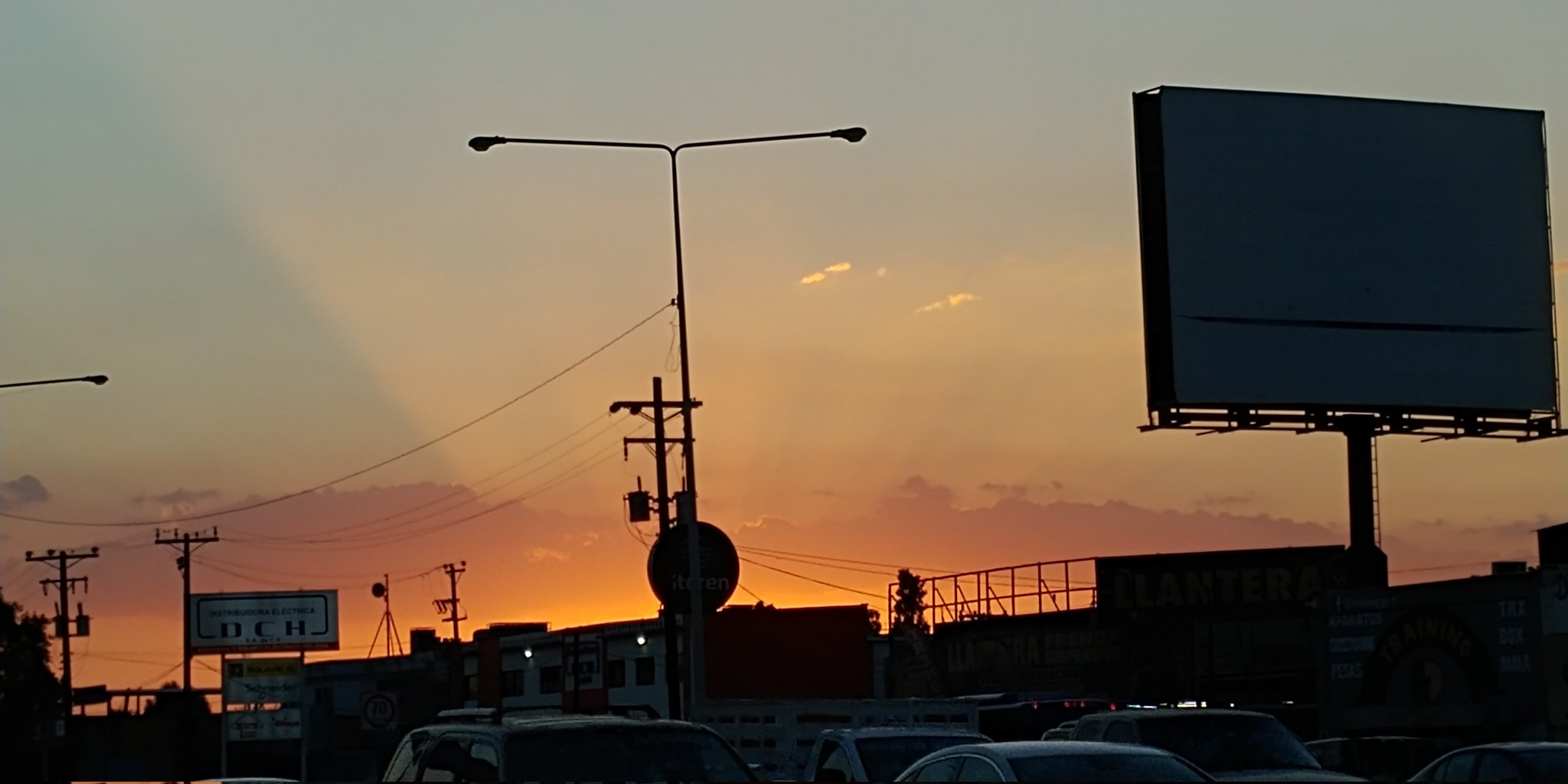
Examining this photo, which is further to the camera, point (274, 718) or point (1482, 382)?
point (1482, 382)

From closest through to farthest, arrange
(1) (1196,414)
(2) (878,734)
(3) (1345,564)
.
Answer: (2) (878,734) → (1) (1196,414) → (3) (1345,564)

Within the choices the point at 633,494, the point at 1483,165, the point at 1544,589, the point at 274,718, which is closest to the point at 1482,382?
the point at 1483,165

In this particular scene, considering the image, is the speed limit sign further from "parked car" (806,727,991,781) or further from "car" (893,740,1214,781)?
"car" (893,740,1214,781)

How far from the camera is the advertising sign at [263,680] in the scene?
36688 mm

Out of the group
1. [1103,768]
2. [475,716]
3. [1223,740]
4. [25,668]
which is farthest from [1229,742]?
[25,668]

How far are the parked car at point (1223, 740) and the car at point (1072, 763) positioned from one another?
4330mm

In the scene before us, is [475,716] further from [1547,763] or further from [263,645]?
[263,645]

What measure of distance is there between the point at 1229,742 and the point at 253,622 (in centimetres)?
2436

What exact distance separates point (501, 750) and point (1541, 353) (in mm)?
39887

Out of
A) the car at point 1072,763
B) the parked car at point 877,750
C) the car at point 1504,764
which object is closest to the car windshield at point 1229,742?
the car at point 1504,764

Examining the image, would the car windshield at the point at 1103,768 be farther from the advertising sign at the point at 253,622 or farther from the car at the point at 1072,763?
the advertising sign at the point at 253,622

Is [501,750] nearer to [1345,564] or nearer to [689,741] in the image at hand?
[689,741]

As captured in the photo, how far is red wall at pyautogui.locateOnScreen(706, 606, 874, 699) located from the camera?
77.3m

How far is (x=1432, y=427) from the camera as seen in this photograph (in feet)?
164
